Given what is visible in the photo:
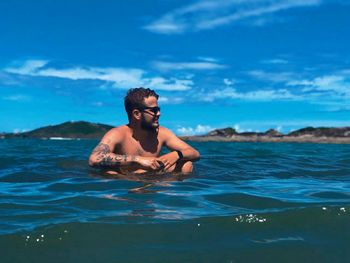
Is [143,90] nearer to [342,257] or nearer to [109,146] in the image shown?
[109,146]

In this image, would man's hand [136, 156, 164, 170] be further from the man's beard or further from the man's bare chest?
the man's beard

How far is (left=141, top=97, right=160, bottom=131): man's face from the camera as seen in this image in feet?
29.1

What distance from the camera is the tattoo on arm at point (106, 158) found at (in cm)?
838

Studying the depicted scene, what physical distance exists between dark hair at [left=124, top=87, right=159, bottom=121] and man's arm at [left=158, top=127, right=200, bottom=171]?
2.86 feet

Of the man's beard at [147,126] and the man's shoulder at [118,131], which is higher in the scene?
the man's beard at [147,126]

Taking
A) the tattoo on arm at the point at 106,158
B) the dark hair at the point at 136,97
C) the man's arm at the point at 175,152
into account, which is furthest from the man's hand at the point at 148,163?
the dark hair at the point at 136,97

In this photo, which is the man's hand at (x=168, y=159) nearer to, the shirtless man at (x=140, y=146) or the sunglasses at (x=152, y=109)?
the shirtless man at (x=140, y=146)

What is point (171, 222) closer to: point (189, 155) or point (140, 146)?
point (189, 155)

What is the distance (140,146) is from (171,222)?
15.9 ft

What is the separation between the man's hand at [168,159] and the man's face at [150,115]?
623 millimetres

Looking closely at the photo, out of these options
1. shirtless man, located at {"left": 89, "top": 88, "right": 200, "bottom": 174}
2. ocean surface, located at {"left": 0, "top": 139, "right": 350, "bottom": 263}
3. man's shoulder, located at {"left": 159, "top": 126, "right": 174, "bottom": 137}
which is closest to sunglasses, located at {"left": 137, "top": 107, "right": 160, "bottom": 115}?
shirtless man, located at {"left": 89, "top": 88, "right": 200, "bottom": 174}

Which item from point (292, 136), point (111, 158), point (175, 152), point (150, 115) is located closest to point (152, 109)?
point (150, 115)

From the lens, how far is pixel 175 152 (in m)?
8.91

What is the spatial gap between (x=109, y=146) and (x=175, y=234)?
4.81 metres
